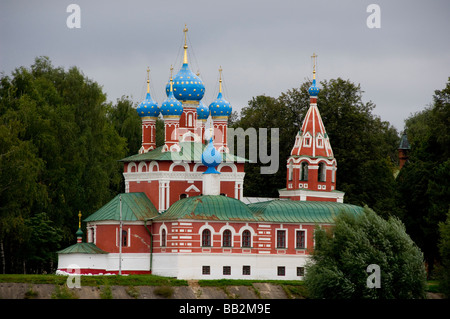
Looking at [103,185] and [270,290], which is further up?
[103,185]

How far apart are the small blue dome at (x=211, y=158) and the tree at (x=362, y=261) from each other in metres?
6.00

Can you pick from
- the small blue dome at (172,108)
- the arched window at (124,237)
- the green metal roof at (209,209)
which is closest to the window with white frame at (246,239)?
the green metal roof at (209,209)

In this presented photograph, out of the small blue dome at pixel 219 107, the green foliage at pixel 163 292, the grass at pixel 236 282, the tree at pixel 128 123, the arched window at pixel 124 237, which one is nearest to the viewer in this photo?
the green foliage at pixel 163 292

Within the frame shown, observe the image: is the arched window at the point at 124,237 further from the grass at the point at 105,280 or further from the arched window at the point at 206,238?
the arched window at the point at 206,238

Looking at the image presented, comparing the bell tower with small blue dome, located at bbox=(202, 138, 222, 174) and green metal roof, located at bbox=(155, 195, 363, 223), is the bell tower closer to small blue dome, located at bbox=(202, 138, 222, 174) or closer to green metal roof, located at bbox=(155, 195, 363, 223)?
green metal roof, located at bbox=(155, 195, 363, 223)

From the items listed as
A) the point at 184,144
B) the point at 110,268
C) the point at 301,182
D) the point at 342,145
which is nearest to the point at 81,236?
the point at 110,268

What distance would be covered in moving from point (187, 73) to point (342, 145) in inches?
486

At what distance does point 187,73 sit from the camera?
6391 centimetres

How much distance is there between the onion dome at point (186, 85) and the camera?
6366 centimetres

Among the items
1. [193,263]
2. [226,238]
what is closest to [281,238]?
[226,238]

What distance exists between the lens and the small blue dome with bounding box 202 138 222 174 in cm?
6034

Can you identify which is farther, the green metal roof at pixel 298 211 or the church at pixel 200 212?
the green metal roof at pixel 298 211

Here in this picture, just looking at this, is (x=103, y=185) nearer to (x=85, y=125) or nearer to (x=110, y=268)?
(x=85, y=125)
